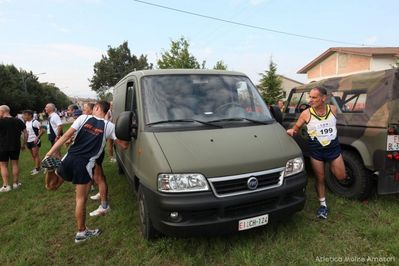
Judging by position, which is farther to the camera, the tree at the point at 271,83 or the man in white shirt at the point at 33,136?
the tree at the point at 271,83

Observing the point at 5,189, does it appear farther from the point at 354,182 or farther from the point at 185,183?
the point at 354,182

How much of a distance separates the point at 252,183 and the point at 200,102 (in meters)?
1.38

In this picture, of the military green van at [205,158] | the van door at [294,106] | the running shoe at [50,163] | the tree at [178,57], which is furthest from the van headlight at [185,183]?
the tree at [178,57]

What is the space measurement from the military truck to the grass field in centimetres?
34

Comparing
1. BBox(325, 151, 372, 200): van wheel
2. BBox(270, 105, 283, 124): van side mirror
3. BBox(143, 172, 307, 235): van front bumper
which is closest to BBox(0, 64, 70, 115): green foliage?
BBox(270, 105, 283, 124): van side mirror

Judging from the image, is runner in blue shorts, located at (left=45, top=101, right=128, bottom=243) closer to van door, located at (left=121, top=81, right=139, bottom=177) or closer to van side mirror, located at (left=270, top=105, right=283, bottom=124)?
van door, located at (left=121, top=81, right=139, bottom=177)

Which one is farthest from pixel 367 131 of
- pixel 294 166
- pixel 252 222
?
pixel 252 222

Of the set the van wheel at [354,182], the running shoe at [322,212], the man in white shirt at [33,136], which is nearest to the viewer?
the running shoe at [322,212]

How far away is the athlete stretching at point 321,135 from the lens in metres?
3.98

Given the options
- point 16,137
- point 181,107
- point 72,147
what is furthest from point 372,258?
point 16,137

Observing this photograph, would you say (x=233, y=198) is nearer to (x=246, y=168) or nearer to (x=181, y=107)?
(x=246, y=168)

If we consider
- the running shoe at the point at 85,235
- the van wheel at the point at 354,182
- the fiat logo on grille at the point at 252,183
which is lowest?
the running shoe at the point at 85,235

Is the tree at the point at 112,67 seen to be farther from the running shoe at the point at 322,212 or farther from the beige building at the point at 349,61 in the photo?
the running shoe at the point at 322,212

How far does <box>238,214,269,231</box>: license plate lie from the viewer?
Answer: 3.06 meters
